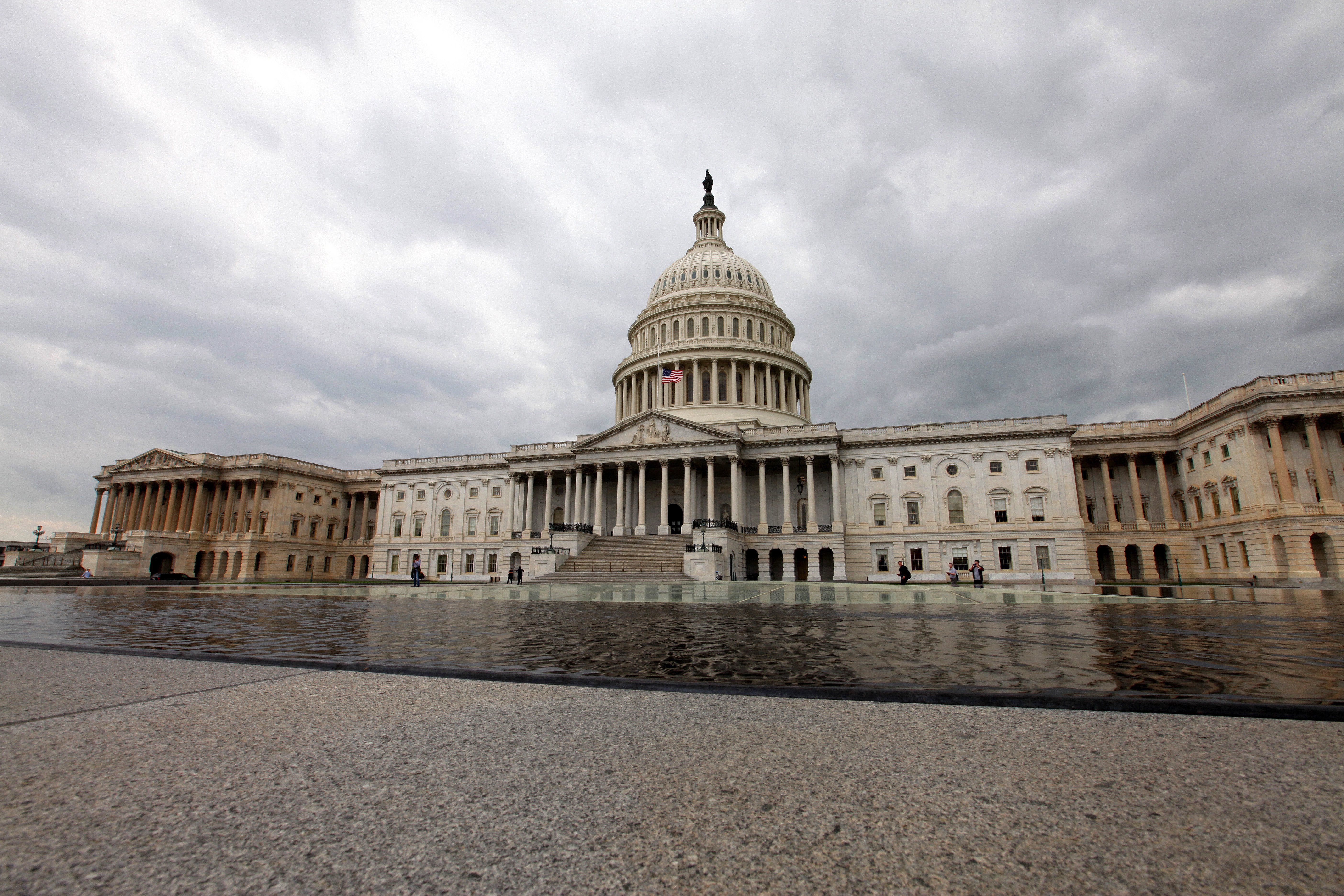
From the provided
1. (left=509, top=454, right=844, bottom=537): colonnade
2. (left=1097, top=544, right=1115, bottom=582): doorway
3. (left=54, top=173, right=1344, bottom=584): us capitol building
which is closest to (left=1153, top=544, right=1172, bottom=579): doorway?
(left=54, top=173, right=1344, bottom=584): us capitol building

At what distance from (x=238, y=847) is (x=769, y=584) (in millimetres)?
37937

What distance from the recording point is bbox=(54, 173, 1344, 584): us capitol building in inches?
1807

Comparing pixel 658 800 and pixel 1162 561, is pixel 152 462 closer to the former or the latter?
pixel 658 800

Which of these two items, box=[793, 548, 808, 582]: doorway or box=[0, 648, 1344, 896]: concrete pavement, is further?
box=[793, 548, 808, 582]: doorway

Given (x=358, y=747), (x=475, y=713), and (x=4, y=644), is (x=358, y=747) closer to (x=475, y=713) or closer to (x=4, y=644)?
(x=475, y=713)

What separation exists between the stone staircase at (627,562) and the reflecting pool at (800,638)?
71.4ft

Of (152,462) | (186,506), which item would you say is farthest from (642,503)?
(152,462)

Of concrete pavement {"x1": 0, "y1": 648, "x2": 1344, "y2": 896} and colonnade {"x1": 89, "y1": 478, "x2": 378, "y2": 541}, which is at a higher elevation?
colonnade {"x1": 89, "y1": 478, "x2": 378, "y2": 541}

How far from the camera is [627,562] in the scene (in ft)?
160

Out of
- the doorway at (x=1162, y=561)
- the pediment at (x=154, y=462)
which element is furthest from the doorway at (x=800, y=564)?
the pediment at (x=154, y=462)

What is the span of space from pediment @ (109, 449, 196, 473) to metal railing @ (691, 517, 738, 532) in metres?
A: 58.8

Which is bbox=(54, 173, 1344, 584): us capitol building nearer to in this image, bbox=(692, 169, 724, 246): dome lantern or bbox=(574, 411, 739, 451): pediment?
bbox=(574, 411, 739, 451): pediment

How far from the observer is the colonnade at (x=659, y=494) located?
56156 millimetres

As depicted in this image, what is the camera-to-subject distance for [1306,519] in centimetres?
4272
